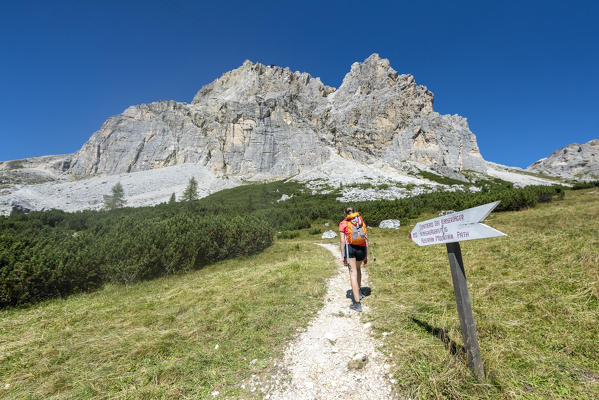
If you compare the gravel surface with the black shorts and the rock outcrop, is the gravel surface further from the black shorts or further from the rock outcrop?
the rock outcrop

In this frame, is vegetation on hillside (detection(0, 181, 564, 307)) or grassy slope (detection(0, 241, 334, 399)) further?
vegetation on hillside (detection(0, 181, 564, 307))

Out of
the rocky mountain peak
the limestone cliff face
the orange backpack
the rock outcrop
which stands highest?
the rocky mountain peak

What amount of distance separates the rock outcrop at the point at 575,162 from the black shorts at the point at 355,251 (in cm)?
19239

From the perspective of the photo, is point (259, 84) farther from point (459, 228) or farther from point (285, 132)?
point (459, 228)

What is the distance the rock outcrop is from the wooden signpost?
194 metres

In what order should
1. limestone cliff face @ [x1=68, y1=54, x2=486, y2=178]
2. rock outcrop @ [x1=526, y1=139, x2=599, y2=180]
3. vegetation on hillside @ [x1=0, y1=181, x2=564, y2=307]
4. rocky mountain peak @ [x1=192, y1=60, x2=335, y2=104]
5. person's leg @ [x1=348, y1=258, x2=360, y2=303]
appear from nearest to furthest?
person's leg @ [x1=348, y1=258, x2=360, y2=303], vegetation on hillside @ [x1=0, y1=181, x2=564, y2=307], limestone cliff face @ [x1=68, y1=54, x2=486, y2=178], rock outcrop @ [x1=526, y1=139, x2=599, y2=180], rocky mountain peak @ [x1=192, y1=60, x2=335, y2=104]

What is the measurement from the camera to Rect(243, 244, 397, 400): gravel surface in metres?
3.33

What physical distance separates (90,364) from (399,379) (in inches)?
219

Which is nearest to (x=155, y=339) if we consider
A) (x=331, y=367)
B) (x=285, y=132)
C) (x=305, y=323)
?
(x=305, y=323)

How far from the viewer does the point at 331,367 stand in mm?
3883

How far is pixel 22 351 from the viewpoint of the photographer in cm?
514

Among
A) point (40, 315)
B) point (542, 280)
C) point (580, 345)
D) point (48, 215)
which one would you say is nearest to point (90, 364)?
point (40, 315)

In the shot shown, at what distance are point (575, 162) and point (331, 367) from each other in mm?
227373

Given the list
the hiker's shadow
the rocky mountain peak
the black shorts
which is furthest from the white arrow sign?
the rocky mountain peak
